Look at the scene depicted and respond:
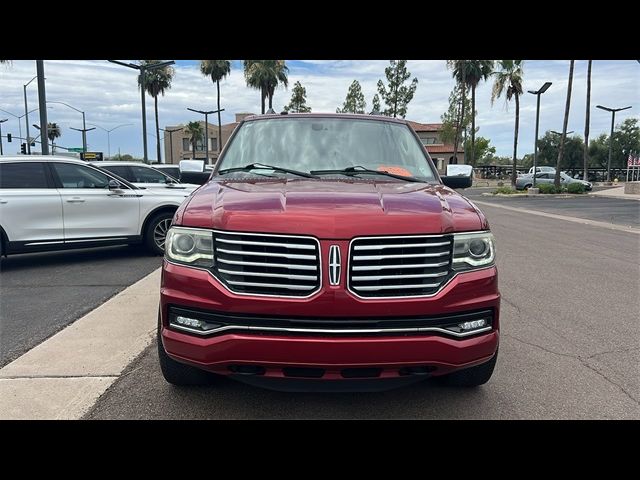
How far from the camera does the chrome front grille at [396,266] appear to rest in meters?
2.51

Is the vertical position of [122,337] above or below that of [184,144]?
below

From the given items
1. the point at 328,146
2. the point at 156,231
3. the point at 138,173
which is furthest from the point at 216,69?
the point at 328,146

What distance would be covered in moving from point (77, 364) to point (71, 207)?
480cm

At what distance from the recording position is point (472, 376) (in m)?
3.23

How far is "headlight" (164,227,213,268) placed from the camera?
2.61 meters

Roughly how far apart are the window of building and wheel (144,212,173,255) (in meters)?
1.76

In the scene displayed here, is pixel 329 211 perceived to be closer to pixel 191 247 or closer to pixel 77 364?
pixel 191 247

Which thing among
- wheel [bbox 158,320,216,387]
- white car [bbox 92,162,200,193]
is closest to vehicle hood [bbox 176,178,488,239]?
wheel [bbox 158,320,216,387]

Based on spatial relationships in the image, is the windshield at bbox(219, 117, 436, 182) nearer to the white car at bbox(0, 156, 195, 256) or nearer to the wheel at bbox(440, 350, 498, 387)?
the wheel at bbox(440, 350, 498, 387)
